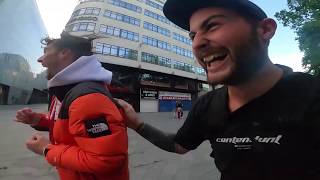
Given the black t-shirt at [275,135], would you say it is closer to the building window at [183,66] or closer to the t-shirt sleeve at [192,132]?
the t-shirt sleeve at [192,132]

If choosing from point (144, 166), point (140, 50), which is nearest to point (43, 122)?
point (144, 166)

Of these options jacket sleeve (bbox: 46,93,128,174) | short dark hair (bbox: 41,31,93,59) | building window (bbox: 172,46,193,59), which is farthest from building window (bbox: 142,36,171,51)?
jacket sleeve (bbox: 46,93,128,174)

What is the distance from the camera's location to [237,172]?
57.4 inches

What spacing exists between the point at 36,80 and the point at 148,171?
4788 centimetres

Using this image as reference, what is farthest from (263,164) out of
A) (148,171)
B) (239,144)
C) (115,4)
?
(115,4)

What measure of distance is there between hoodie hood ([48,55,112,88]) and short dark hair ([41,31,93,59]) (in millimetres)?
143

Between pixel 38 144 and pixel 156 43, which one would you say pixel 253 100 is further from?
pixel 156 43

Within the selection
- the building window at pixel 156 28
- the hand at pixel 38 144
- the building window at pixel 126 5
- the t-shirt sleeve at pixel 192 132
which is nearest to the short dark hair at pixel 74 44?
the hand at pixel 38 144

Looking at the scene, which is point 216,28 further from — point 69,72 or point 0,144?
point 0,144

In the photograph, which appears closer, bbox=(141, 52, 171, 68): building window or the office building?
the office building

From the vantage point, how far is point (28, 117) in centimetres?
276

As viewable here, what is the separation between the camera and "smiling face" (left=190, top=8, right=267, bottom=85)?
1.41 m

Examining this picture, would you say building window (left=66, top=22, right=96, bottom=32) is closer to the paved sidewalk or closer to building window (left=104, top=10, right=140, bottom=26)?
building window (left=104, top=10, right=140, bottom=26)

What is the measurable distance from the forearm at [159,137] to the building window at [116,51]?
106 feet
